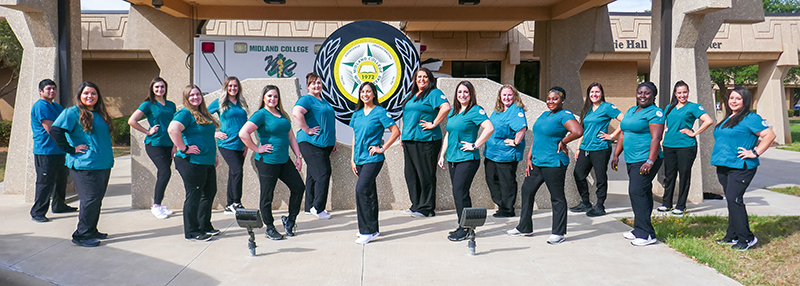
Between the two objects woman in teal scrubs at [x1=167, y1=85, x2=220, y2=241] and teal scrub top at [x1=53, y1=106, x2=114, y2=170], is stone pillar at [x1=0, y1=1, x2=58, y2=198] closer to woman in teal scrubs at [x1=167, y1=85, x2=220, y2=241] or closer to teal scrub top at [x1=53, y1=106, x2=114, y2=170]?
teal scrub top at [x1=53, y1=106, x2=114, y2=170]

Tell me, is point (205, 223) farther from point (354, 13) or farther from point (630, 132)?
point (354, 13)

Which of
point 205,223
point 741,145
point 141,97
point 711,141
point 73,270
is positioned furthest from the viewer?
point 141,97

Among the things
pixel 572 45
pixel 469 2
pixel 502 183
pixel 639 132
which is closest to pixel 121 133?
pixel 469 2

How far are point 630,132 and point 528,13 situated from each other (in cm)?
726

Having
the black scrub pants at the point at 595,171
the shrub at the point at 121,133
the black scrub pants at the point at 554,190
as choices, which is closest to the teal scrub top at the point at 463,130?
the black scrub pants at the point at 554,190

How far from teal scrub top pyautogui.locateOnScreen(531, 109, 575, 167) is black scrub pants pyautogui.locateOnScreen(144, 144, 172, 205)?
4.35 meters

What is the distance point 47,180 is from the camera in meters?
6.89

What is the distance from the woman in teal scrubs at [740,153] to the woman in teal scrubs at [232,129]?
16.7 feet

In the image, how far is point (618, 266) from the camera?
16.2 ft

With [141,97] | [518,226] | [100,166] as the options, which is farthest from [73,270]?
[141,97]

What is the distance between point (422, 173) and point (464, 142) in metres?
1.07

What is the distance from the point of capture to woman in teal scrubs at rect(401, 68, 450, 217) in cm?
669

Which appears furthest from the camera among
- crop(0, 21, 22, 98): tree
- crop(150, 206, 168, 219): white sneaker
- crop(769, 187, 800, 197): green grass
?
crop(0, 21, 22, 98): tree

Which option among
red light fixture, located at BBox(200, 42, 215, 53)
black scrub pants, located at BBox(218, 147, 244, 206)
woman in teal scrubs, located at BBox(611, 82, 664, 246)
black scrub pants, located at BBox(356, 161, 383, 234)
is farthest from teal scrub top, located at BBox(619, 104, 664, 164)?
red light fixture, located at BBox(200, 42, 215, 53)
